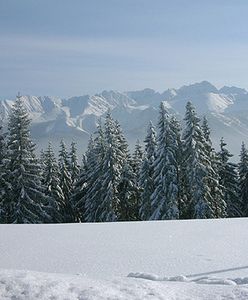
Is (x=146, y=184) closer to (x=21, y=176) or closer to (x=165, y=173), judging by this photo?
(x=165, y=173)

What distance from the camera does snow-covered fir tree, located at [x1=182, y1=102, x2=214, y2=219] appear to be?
32531mm

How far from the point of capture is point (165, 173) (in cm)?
3362

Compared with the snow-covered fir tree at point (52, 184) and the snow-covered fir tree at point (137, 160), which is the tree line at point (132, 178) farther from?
the snow-covered fir tree at point (137, 160)

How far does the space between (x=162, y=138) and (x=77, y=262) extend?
971 inches

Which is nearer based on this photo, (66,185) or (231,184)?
(231,184)

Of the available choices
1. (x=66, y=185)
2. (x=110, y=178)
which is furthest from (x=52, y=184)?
(x=110, y=178)

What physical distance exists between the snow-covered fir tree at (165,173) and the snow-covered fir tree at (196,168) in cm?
115

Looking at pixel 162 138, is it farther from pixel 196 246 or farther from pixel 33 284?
pixel 33 284

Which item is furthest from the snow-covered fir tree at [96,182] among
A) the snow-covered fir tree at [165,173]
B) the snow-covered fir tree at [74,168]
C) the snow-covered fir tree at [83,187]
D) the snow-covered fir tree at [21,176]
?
the snow-covered fir tree at [74,168]

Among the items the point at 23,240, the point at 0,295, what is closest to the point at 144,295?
the point at 0,295

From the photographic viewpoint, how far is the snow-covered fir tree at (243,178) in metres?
40.5

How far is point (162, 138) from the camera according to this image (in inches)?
1332

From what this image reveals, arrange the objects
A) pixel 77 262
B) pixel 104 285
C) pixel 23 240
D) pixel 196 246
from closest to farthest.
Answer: pixel 104 285, pixel 77 262, pixel 196 246, pixel 23 240

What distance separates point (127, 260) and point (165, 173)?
24.0 m
